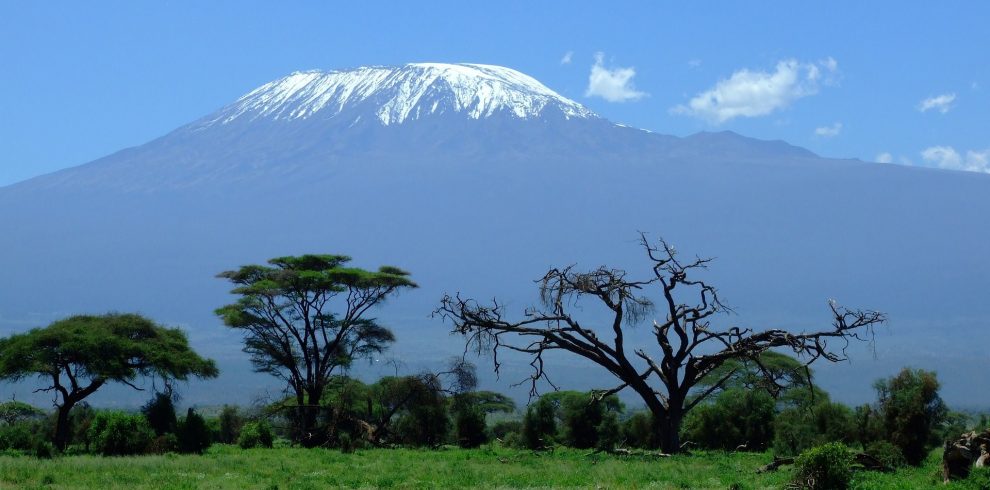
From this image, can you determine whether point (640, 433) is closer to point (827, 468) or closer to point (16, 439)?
point (827, 468)

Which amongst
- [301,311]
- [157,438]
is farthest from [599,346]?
[301,311]

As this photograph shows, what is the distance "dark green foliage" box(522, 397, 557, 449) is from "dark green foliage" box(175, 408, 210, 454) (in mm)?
10912

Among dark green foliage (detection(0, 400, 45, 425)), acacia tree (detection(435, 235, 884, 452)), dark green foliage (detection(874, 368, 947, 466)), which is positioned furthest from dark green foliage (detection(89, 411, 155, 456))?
dark green foliage (detection(874, 368, 947, 466))

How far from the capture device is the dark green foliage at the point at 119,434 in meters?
33.2

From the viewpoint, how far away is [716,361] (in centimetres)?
3197

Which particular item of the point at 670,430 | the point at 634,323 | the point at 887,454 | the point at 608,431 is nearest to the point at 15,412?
the point at 608,431

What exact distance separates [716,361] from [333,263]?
1991cm

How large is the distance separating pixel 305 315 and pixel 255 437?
679 centimetres

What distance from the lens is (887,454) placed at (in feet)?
87.4

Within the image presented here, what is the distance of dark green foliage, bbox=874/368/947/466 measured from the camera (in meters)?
27.7

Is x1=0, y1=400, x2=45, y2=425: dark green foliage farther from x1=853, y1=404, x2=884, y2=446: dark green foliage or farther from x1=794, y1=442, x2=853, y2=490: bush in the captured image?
x1=794, y1=442, x2=853, y2=490: bush

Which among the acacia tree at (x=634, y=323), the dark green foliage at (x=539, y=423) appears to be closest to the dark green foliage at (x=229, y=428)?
the dark green foliage at (x=539, y=423)

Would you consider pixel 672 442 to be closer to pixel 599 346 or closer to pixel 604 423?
pixel 599 346

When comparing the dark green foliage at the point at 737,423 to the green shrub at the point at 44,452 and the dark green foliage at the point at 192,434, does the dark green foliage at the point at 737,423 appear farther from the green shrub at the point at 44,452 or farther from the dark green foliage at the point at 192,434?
the green shrub at the point at 44,452
